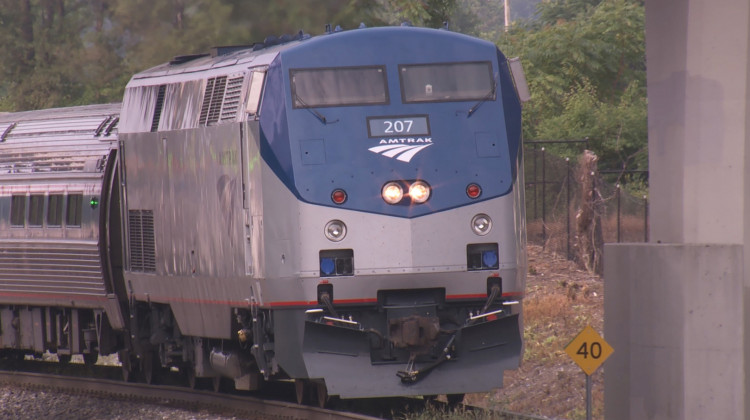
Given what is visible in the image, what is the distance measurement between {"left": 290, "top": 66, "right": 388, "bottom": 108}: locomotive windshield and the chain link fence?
1095cm

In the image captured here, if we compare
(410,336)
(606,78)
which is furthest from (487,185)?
(606,78)

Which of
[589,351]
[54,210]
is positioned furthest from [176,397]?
[589,351]

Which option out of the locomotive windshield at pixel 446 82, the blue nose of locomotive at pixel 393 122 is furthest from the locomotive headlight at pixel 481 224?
the locomotive windshield at pixel 446 82

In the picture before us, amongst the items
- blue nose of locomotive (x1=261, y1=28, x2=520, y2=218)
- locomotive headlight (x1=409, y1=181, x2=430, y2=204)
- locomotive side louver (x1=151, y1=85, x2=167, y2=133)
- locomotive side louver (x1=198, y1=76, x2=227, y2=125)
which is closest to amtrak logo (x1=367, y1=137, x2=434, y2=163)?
blue nose of locomotive (x1=261, y1=28, x2=520, y2=218)

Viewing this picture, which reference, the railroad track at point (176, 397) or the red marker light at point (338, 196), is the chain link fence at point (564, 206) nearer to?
the railroad track at point (176, 397)

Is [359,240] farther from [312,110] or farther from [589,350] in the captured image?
[589,350]

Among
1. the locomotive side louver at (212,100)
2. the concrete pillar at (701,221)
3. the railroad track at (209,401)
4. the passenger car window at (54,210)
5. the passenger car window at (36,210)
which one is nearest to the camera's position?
the concrete pillar at (701,221)

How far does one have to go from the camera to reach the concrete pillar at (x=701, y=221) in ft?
34.8

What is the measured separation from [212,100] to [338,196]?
7.37 ft

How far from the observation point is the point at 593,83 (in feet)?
116

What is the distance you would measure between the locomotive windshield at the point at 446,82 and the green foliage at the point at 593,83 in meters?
18.0

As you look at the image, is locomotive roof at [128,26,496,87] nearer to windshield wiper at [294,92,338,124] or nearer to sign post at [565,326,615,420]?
windshield wiper at [294,92,338,124]

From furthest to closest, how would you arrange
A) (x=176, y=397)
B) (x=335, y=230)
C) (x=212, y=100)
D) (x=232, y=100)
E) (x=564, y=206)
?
(x=564, y=206)
(x=176, y=397)
(x=212, y=100)
(x=232, y=100)
(x=335, y=230)

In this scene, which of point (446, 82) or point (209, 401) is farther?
point (209, 401)
